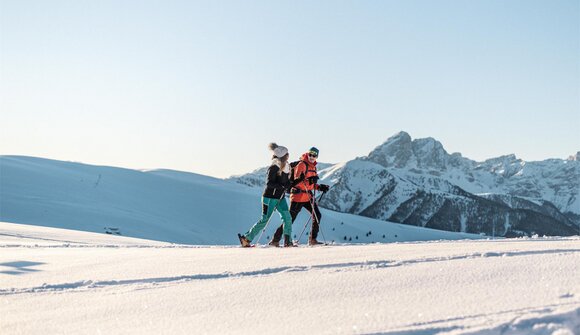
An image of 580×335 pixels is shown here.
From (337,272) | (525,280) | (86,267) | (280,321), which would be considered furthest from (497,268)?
(86,267)

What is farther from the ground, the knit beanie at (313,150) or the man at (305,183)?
the knit beanie at (313,150)

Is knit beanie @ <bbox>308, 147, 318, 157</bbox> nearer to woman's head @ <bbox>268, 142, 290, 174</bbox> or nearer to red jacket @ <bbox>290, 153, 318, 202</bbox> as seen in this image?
red jacket @ <bbox>290, 153, 318, 202</bbox>

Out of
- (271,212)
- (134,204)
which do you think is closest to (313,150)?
(271,212)

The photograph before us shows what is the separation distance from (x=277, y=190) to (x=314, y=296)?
6.12 m

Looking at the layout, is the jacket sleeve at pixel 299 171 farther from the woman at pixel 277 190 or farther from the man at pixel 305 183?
the woman at pixel 277 190

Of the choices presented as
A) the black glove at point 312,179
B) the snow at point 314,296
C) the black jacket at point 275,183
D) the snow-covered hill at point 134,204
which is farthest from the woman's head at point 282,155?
the snow-covered hill at point 134,204

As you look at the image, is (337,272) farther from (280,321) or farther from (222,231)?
(222,231)

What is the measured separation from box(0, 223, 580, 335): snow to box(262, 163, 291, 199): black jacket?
384 cm

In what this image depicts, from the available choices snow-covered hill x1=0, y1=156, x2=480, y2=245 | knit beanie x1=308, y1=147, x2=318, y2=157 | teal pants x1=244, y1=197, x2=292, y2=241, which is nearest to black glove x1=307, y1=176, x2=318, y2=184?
knit beanie x1=308, y1=147, x2=318, y2=157

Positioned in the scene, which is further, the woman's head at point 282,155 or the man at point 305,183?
the man at point 305,183

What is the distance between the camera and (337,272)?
5391 mm

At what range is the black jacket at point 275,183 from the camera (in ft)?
34.4

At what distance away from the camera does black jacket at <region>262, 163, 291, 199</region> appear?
10.5 meters

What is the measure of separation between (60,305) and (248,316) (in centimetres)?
184
